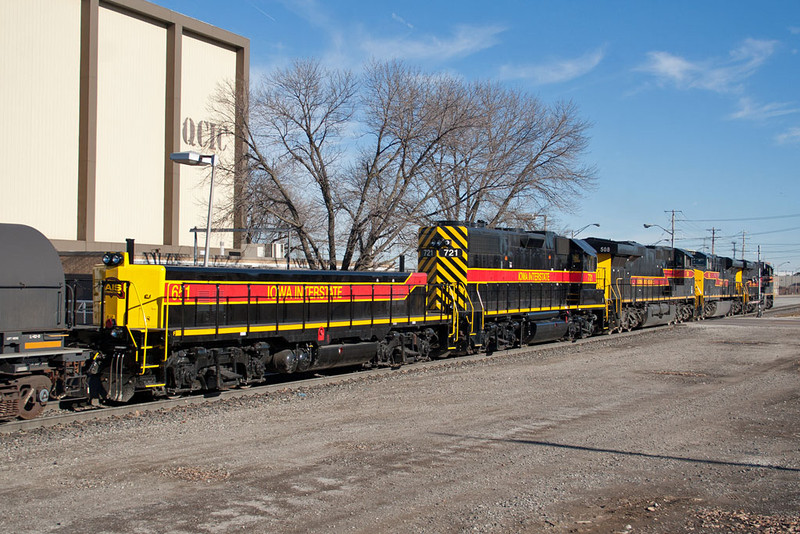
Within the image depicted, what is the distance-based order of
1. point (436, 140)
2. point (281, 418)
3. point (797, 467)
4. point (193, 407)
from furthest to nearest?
point (436, 140)
point (193, 407)
point (281, 418)
point (797, 467)

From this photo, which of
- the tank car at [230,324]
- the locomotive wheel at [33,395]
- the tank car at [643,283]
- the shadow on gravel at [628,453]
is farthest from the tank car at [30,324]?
the tank car at [643,283]

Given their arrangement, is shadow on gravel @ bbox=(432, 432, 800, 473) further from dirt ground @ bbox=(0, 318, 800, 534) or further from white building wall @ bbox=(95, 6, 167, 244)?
white building wall @ bbox=(95, 6, 167, 244)

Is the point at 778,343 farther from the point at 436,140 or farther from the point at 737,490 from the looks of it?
the point at 737,490

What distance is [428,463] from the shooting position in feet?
23.8

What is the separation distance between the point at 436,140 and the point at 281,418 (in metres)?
16.2

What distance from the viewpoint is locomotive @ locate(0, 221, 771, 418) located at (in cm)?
905

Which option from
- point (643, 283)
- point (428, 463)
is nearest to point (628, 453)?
point (428, 463)

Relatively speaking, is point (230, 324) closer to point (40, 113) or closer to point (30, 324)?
point (30, 324)

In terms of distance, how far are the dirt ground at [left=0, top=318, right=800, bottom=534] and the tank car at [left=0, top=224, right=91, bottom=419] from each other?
0.69 m

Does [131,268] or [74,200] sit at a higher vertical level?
[74,200]

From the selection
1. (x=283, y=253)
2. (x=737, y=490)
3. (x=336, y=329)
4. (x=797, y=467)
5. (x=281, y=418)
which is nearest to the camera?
(x=737, y=490)

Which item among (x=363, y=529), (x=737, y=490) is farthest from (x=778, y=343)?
(x=363, y=529)

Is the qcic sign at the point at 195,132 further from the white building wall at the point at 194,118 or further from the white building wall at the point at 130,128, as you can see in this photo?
the white building wall at the point at 130,128

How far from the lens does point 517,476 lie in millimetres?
6805
